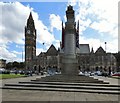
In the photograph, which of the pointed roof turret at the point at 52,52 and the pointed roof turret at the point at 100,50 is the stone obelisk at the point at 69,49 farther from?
the pointed roof turret at the point at 100,50

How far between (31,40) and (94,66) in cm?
4847

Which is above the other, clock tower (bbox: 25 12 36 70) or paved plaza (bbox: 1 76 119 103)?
clock tower (bbox: 25 12 36 70)

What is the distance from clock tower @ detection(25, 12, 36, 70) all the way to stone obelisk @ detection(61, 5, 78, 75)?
13832 centimetres

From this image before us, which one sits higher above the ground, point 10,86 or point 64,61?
point 64,61

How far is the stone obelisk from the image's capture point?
98.4 ft

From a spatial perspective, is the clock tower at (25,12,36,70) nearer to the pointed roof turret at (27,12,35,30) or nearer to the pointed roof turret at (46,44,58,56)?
the pointed roof turret at (27,12,35,30)

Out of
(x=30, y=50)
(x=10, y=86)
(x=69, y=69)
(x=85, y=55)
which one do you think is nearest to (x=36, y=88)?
(x=10, y=86)

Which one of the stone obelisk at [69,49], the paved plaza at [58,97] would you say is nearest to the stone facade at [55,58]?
the stone obelisk at [69,49]

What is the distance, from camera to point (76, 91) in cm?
1872

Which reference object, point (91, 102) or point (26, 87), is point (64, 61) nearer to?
point (26, 87)

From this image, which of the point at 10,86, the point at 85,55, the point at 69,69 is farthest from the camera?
the point at 85,55

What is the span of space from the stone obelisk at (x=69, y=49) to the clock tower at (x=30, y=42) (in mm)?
138319

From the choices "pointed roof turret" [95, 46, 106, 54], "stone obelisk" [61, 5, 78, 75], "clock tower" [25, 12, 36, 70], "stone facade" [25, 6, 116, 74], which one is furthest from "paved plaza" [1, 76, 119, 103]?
"pointed roof turret" [95, 46, 106, 54]

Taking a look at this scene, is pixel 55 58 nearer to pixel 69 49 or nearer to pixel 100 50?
pixel 100 50
